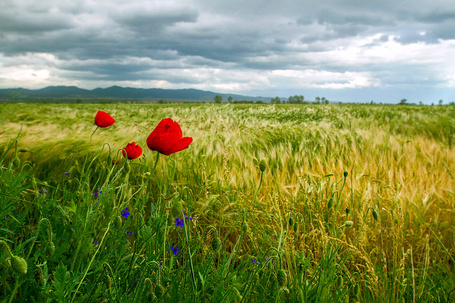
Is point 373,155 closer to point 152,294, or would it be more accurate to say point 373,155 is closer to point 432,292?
point 432,292

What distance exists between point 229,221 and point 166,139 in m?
1.01

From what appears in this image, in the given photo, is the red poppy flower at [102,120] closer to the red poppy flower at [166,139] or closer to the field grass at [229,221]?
the field grass at [229,221]

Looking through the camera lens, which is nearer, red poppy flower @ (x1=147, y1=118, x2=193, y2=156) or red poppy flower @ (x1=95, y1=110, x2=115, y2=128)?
red poppy flower @ (x1=147, y1=118, x2=193, y2=156)

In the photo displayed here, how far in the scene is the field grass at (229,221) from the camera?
1.11 m

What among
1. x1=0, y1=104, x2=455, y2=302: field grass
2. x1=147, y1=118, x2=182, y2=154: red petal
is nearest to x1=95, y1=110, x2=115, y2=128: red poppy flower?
x1=0, y1=104, x2=455, y2=302: field grass

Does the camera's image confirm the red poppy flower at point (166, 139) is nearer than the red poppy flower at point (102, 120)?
Yes

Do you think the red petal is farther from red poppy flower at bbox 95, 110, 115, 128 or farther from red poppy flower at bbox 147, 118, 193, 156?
red poppy flower at bbox 95, 110, 115, 128

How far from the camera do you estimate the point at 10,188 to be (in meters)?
1.33

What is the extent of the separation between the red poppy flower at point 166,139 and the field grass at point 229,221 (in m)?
0.16

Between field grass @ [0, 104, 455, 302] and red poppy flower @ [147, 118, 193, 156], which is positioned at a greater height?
red poppy flower @ [147, 118, 193, 156]

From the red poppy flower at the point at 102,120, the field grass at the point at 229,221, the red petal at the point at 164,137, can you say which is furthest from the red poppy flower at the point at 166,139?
the red poppy flower at the point at 102,120

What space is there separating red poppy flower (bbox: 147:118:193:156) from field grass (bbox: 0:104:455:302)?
6.2 inches

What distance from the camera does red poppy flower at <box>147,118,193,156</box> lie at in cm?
108

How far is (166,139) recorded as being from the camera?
1.08 m
